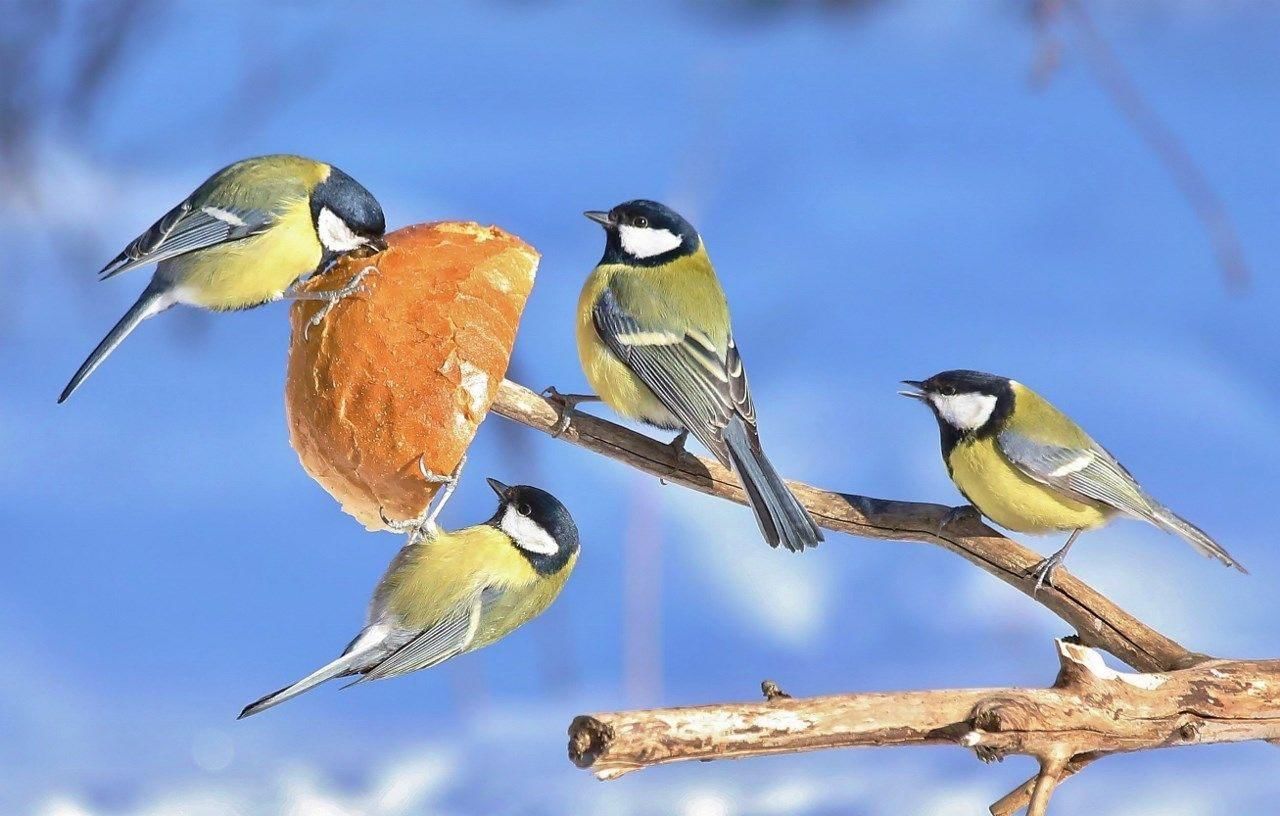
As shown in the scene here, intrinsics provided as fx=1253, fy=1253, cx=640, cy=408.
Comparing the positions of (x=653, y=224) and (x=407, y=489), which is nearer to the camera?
(x=407, y=489)

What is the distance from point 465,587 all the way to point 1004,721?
22.8 inches

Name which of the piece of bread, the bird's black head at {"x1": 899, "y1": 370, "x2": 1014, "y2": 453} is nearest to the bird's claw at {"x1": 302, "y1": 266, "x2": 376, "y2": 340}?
the piece of bread

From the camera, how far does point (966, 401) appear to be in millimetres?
1562

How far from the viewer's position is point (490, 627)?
1393 millimetres

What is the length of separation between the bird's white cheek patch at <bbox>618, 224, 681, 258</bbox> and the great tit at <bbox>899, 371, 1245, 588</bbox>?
0.38 meters

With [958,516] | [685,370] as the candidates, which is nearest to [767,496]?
[685,370]

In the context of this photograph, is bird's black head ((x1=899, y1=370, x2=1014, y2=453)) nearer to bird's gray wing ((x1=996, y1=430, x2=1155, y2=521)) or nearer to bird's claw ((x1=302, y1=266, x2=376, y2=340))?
bird's gray wing ((x1=996, y1=430, x2=1155, y2=521))

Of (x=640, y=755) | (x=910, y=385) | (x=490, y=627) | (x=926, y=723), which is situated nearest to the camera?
(x=640, y=755)

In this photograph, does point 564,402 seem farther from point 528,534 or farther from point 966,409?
point 966,409

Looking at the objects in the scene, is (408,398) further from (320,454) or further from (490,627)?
(490,627)

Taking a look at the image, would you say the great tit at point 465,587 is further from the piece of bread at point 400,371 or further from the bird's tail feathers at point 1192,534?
the bird's tail feathers at point 1192,534

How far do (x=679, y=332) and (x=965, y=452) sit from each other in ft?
1.26

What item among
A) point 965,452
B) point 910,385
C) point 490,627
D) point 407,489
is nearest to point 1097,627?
point 965,452

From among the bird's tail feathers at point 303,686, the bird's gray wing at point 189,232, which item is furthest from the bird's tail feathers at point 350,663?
the bird's gray wing at point 189,232
